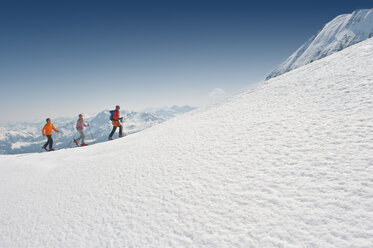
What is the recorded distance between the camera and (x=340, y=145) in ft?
12.4

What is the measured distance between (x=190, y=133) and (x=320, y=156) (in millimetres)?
4307

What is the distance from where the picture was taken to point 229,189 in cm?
345

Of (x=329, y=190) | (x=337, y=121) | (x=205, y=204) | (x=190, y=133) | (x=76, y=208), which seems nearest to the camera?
(x=329, y=190)

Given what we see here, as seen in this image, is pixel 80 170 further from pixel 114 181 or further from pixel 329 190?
pixel 329 190

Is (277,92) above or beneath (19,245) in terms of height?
above

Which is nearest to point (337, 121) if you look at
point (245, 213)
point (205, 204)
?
point (245, 213)

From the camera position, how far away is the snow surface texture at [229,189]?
2.50m

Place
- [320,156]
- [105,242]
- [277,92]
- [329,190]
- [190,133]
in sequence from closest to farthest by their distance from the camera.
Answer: [329,190] → [105,242] → [320,156] → [190,133] → [277,92]

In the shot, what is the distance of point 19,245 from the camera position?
3.31m

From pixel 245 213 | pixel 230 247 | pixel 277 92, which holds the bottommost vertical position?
pixel 230 247

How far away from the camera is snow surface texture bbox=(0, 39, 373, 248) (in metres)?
2.50

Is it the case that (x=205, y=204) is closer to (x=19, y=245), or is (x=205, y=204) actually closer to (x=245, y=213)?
(x=245, y=213)

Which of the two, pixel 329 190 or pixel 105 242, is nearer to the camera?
pixel 329 190

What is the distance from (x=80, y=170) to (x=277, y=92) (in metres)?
8.88
